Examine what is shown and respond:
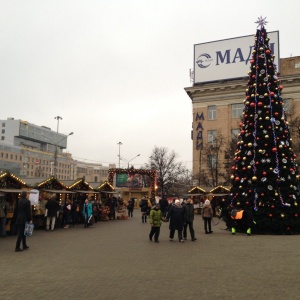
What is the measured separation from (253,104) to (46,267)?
1347cm

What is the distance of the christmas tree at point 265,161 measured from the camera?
719 inches

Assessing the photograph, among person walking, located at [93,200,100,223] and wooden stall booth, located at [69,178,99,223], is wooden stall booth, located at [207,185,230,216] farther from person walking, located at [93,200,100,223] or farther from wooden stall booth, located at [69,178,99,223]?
A: person walking, located at [93,200,100,223]

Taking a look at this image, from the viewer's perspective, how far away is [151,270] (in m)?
9.38

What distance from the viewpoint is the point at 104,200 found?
33.9 m

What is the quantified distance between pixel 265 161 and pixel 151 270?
36.8 ft

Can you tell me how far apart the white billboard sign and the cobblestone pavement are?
4418 centimetres

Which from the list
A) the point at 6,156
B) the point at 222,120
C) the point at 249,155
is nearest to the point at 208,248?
the point at 249,155

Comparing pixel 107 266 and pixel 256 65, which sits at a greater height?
pixel 256 65

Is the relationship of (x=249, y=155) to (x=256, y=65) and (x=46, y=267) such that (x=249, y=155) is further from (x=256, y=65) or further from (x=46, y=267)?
(x=46, y=267)

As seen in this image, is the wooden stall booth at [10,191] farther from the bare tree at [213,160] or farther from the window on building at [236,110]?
the window on building at [236,110]

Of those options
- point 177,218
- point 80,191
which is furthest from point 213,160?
point 177,218

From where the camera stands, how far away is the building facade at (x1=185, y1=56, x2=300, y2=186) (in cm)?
5238

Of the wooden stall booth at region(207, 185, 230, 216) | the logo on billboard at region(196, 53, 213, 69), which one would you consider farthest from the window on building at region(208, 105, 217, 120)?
the wooden stall booth at region(207, 185, 230, 216)

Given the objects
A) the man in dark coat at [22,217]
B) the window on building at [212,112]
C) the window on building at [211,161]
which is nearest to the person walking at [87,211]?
the man in dark coat at [22,217]
